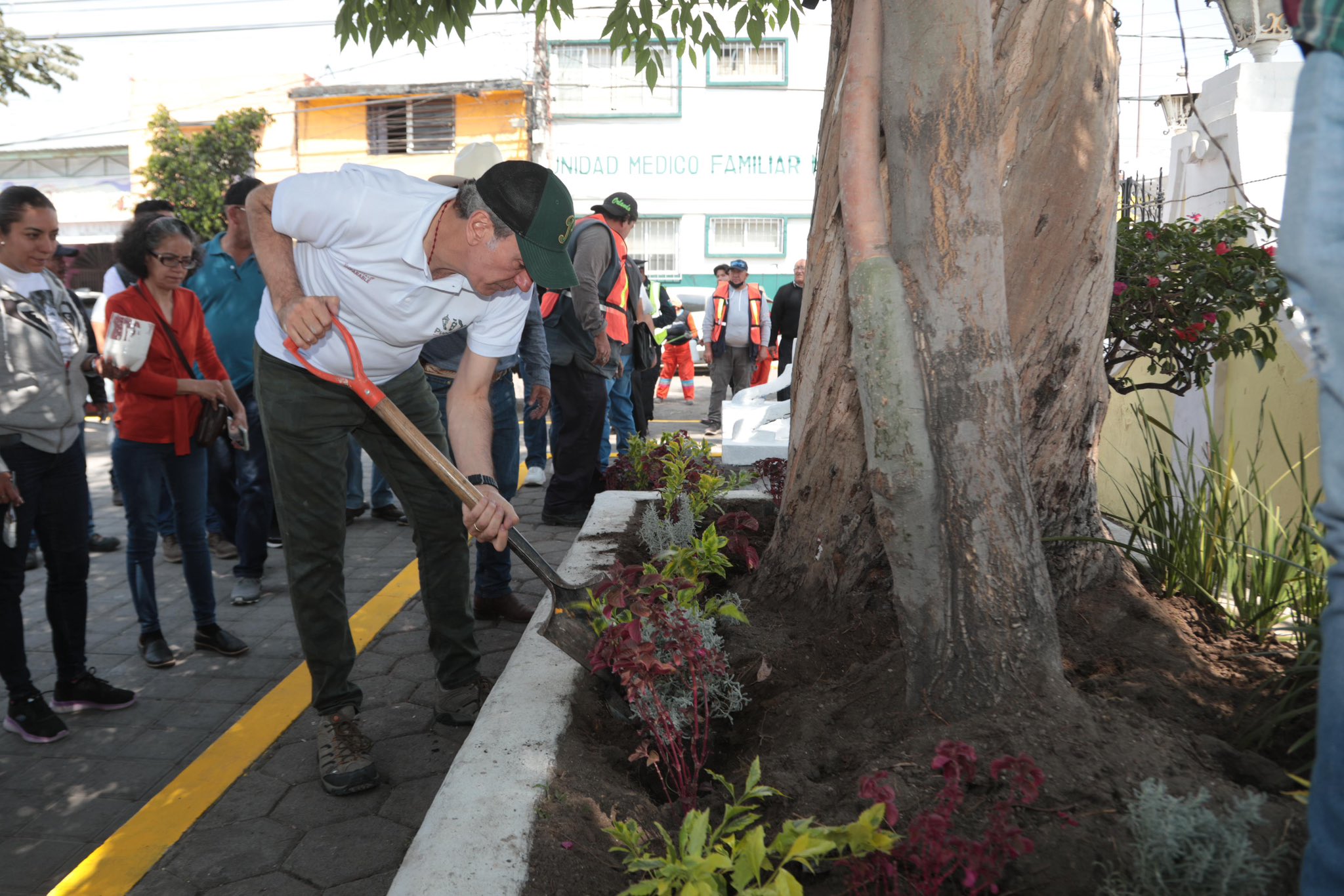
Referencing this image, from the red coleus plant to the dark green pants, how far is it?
2.08 meters

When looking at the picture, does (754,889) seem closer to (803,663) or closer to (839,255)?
(803,663)

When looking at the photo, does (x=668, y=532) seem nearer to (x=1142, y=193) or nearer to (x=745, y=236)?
(x=1142, y=193)

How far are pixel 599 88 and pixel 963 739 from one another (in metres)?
22.2

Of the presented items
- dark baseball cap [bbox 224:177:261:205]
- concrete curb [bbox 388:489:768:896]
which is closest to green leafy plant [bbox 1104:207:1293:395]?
concrete curb [bbox 388:489:768:896]

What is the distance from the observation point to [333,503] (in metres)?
3.32

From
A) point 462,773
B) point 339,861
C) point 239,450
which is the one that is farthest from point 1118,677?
point 239,450

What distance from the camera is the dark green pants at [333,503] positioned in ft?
10.5

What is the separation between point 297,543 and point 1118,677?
260 cm

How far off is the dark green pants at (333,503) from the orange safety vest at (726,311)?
7777 millimetres

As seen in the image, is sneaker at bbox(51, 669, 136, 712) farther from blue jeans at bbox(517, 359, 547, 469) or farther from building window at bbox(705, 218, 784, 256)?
building window at bbox(705, 218, 784, 256)

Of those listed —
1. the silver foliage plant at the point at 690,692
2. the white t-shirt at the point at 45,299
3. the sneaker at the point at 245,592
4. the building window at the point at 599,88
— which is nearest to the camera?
the silver foliage plant at the point at 690,692

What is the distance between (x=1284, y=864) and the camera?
1752mm

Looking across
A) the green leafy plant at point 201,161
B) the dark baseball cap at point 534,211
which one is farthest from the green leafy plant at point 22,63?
the dark baseball cap at point 534,211

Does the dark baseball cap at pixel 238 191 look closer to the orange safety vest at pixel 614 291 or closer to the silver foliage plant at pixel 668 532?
the orange safety vest at pixel 614 291
